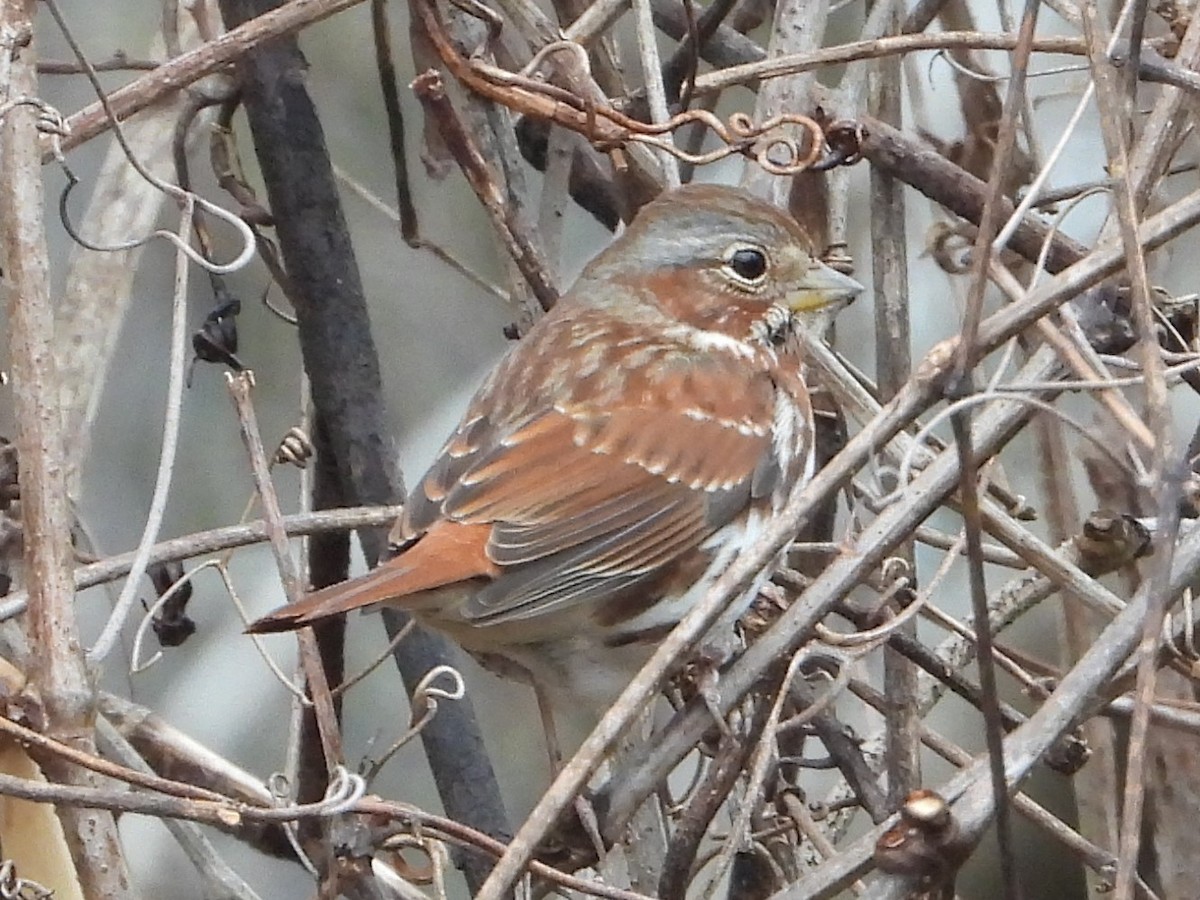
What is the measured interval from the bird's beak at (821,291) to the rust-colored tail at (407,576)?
635mm

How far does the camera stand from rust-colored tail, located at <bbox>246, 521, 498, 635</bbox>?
188cm

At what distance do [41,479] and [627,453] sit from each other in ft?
3.12

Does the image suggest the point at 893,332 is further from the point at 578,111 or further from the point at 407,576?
the point at 407,576

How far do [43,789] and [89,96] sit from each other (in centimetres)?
324

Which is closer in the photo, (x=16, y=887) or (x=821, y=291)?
(x=16, y=887)

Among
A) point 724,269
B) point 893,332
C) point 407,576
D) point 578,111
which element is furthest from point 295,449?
point 893,332

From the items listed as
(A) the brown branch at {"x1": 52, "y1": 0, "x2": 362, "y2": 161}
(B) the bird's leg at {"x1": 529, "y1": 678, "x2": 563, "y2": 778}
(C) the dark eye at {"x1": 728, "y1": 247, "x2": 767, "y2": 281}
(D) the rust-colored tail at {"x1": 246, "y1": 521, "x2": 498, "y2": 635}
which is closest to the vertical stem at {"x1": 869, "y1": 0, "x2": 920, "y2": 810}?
(C) the dark eye at {"x1": 728, "y1": 247, "x2": 767, "y2": 281}

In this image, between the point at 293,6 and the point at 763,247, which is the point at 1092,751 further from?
the point at 293,6

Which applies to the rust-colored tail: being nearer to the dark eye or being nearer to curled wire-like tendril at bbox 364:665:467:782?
curled wire-like tendril at bbox 364:665:467:782

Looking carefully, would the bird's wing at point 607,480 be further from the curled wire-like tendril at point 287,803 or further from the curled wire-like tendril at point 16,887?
the curled wire-like tendril at point 16,887

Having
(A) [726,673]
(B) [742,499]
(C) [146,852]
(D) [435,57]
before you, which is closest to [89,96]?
(C) [146,852]

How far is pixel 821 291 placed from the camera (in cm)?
264

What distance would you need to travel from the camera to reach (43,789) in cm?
149

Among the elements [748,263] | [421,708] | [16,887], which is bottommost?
[16,887]
